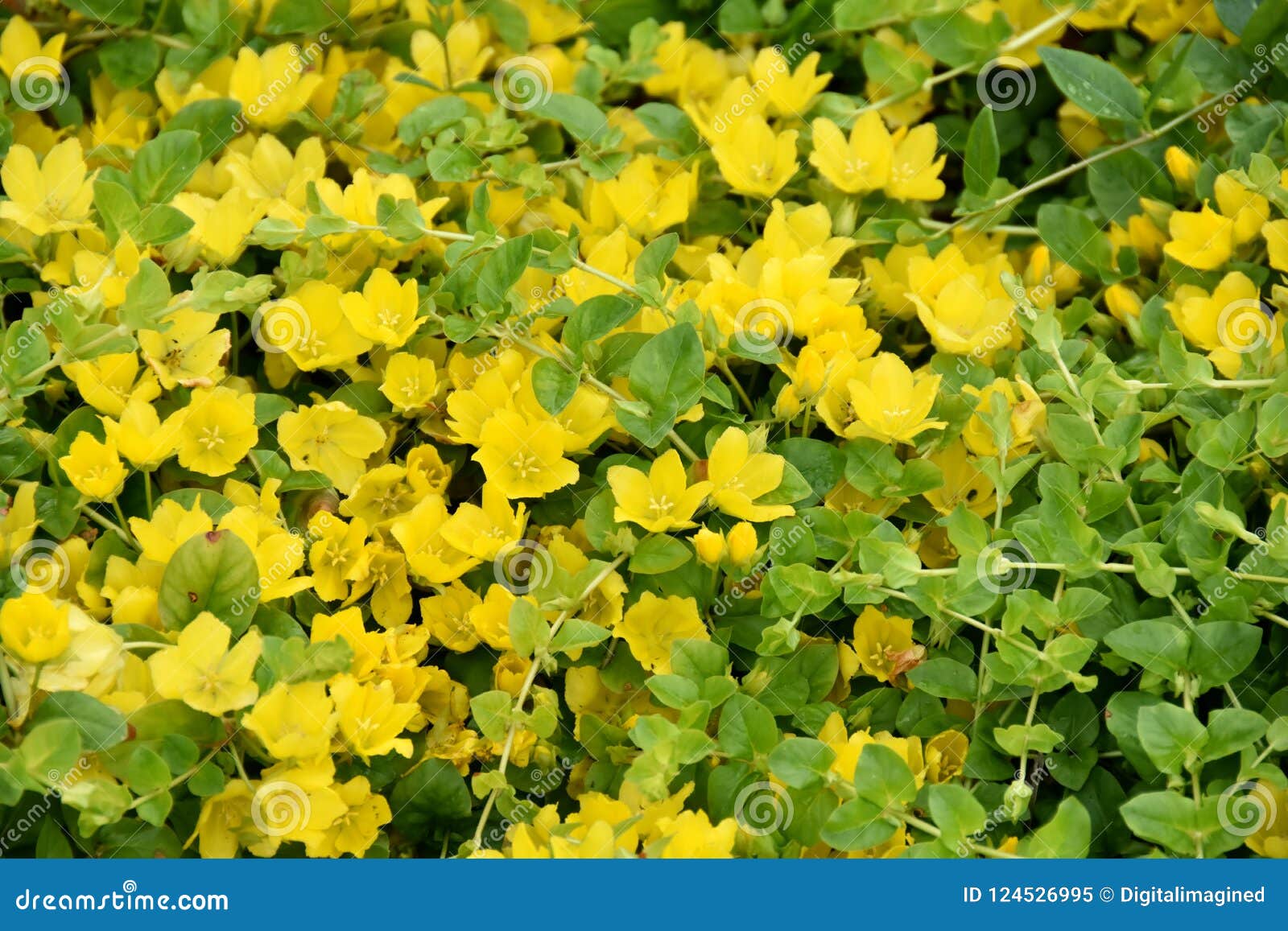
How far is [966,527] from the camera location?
1.31 meters

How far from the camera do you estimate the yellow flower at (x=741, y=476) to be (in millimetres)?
1319

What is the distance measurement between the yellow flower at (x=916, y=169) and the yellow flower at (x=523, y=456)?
0.59 m

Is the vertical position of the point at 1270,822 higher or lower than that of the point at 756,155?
lower

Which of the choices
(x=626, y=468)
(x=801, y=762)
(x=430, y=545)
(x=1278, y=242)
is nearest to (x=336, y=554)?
(x=430, y=545)

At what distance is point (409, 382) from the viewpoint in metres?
1.45

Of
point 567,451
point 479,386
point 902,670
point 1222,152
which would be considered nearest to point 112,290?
point 479,386

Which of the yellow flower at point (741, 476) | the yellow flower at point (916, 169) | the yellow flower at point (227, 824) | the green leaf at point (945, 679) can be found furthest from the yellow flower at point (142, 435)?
the yellow flower at point (916, 169)

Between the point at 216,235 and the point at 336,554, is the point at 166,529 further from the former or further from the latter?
the point at 216,235

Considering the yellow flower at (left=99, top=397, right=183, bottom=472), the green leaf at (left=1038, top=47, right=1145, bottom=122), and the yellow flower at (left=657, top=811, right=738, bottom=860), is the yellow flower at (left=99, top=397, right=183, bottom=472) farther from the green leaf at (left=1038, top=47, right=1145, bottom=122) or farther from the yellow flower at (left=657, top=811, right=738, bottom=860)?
the green leaf at (left=1038, top=47, right=1145, bottom=122)

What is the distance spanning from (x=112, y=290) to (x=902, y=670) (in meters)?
0.89

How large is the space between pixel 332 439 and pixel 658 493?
1.21ft

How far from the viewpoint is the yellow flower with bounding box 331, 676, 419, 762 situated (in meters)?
1.23

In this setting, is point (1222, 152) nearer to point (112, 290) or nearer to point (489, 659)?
point (489, 659)

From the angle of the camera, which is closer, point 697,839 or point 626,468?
point 697,839
